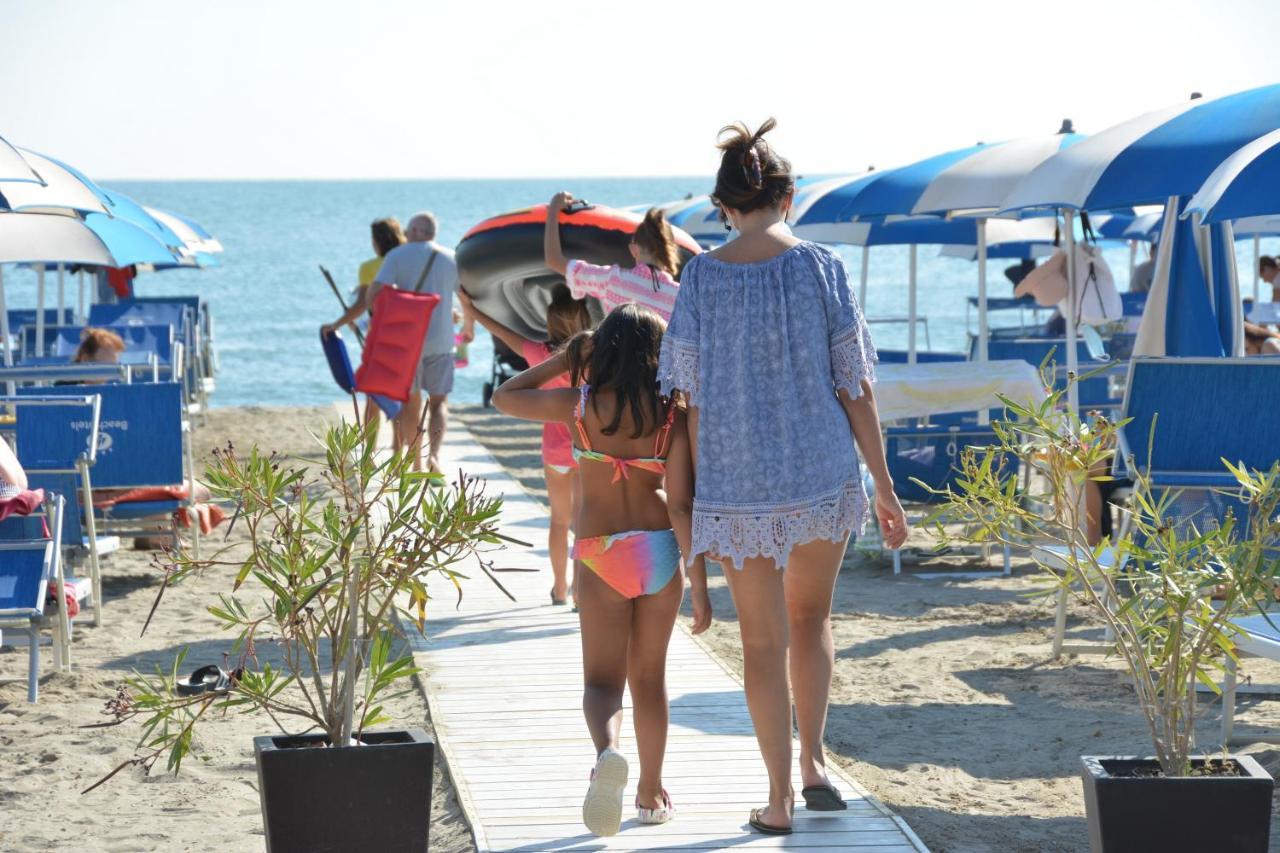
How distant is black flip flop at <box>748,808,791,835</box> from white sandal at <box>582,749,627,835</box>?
39 centimetres

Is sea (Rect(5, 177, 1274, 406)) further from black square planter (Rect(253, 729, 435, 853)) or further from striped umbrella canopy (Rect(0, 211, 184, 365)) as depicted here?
black square planter (Rect(253, 729, 435, 853))

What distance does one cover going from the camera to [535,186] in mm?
182625

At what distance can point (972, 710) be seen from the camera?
562 cm

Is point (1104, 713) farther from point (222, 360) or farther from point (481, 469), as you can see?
point (222, 360)

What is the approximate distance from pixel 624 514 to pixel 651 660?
0.34 meters

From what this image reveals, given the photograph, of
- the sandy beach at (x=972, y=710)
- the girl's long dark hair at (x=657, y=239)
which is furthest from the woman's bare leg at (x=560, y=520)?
the girl's long dark hair at (x=657, y=239)

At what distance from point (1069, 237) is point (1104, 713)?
3.86 metres

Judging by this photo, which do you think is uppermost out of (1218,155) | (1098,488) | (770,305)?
(1218,155)

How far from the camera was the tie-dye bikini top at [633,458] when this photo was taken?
388 centimetres

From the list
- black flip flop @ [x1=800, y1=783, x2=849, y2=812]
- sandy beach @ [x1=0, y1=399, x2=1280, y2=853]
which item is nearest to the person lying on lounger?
sandy beach @ [x1=0, y1=399, x2=1280, y2=853]

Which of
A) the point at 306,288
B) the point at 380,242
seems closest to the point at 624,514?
the point at 380,242

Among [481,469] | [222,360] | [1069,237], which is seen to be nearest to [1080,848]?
[1069,237]

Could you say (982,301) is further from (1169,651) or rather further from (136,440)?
(1169,651)

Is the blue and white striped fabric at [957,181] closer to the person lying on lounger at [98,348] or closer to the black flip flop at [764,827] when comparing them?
the person lying on lounger at [98,348]
